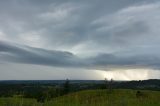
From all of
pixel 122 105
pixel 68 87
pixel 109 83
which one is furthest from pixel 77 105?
pixel 68 87

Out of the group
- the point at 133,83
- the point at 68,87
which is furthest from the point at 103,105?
the point at 133,83

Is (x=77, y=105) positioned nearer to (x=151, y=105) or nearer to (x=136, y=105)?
(x=136, y=105)

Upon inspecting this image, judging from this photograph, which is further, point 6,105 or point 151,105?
point 151,105

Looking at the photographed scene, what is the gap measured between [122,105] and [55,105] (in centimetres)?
335

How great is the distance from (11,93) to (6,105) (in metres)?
3.21

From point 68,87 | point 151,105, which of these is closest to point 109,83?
point 68,87

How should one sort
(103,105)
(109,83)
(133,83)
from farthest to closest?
1. (133,83)
2. (109,83)
3. (103,105)

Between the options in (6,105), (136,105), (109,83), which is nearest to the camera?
(6,105)

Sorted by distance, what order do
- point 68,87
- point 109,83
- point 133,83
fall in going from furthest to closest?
point 133,83, point 68,87, point 109,83

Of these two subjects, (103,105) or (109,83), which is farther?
(109,83)

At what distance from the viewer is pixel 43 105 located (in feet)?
55.1

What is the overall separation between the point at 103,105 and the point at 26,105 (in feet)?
12.2

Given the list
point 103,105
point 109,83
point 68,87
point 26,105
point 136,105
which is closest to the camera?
point 26,105

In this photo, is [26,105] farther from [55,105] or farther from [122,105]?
[122,105]
